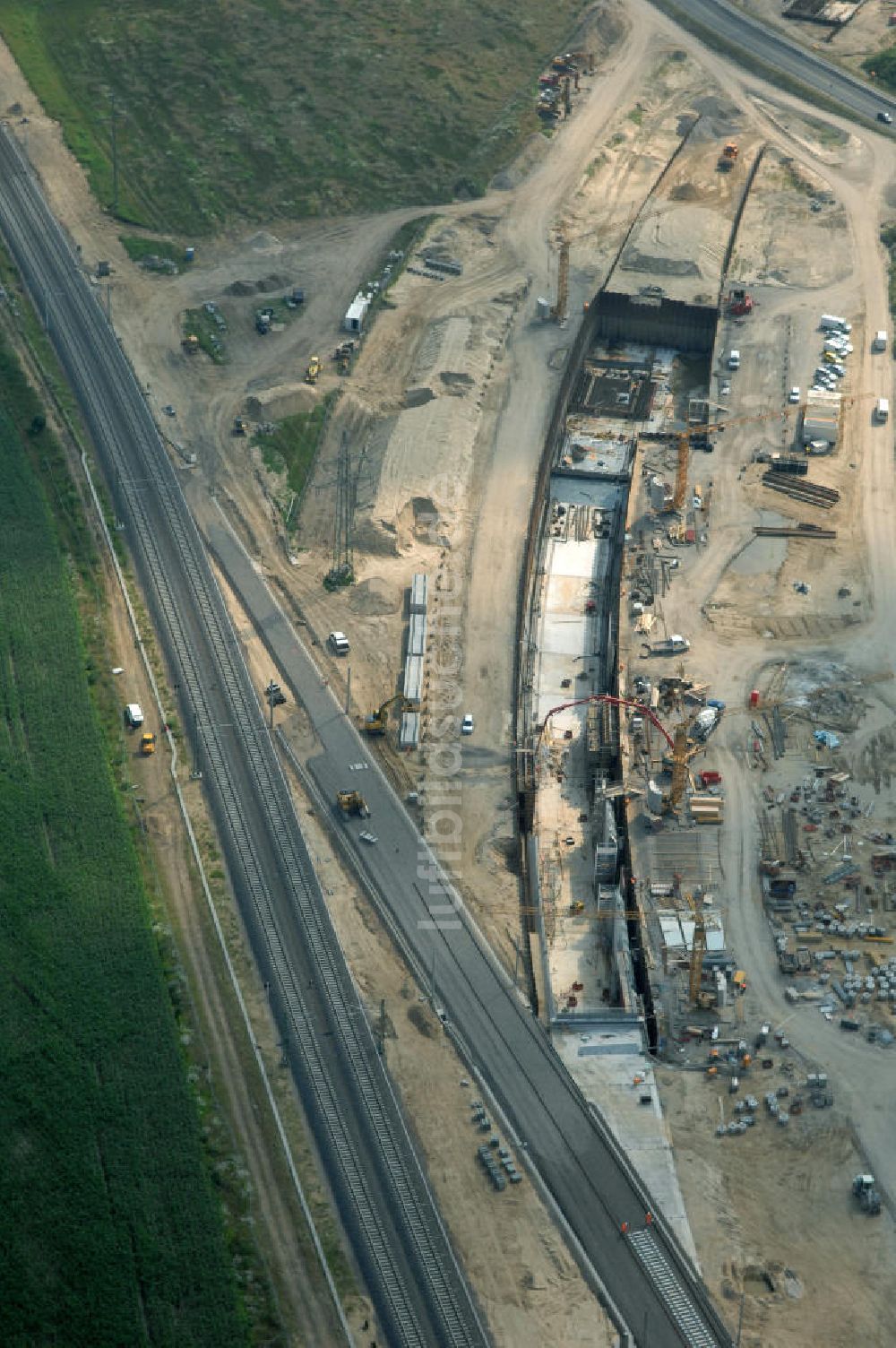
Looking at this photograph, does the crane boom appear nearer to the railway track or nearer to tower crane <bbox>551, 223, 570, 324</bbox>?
the railway track

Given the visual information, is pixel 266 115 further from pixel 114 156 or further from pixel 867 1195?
pixel 867 1195

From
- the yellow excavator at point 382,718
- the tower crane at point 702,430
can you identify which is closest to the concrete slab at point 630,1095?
the yellow excavator at point 382,718

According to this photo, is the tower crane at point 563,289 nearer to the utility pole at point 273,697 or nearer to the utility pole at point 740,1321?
the utility pole at point 273,697

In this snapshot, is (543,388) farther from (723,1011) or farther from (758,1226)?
(758,1226)

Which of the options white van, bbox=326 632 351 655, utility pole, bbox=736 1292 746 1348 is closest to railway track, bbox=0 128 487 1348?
white van, bbox=326 632 351 655

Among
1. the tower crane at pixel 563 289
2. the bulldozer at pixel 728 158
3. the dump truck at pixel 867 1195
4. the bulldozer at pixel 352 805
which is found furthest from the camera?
the bulldozer at pixel 728 158

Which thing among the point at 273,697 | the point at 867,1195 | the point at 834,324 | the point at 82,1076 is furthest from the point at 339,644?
the point at 834,324
